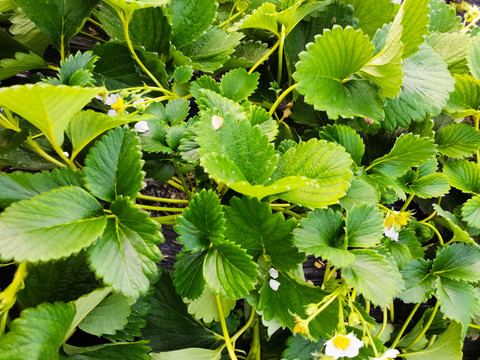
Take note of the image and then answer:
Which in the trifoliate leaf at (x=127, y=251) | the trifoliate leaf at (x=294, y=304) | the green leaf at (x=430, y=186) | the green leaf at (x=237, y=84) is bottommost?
the trifoliate leaf at (x=294, y=304)

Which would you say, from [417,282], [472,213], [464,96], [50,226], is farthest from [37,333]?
[464,96]

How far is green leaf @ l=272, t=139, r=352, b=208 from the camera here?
528 millimetres

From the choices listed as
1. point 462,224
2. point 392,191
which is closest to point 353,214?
point 392,191

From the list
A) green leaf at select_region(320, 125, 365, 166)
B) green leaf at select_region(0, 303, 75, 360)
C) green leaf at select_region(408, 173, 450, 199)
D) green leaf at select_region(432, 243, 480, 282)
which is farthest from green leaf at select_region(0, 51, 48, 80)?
green leaf at select_region(432, 243, 480, 282)

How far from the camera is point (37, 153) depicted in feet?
2.06

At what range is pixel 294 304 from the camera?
59 centimetres

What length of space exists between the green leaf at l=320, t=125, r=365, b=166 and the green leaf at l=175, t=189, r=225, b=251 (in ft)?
1.09

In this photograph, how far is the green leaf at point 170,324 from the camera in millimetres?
687

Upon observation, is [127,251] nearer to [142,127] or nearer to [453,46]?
[142,127]

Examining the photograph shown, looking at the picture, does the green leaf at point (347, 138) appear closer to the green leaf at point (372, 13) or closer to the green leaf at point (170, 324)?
the green leaf at point (372, 13)

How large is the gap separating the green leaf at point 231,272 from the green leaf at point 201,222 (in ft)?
0.07

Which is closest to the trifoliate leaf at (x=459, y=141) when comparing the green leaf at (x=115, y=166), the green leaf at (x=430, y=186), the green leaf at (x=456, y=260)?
the green leaf at (x=430, y=186)

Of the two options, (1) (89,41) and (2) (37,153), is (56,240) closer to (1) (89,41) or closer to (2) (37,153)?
(2) (37,153)

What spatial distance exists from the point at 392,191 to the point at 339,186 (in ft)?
0.96
